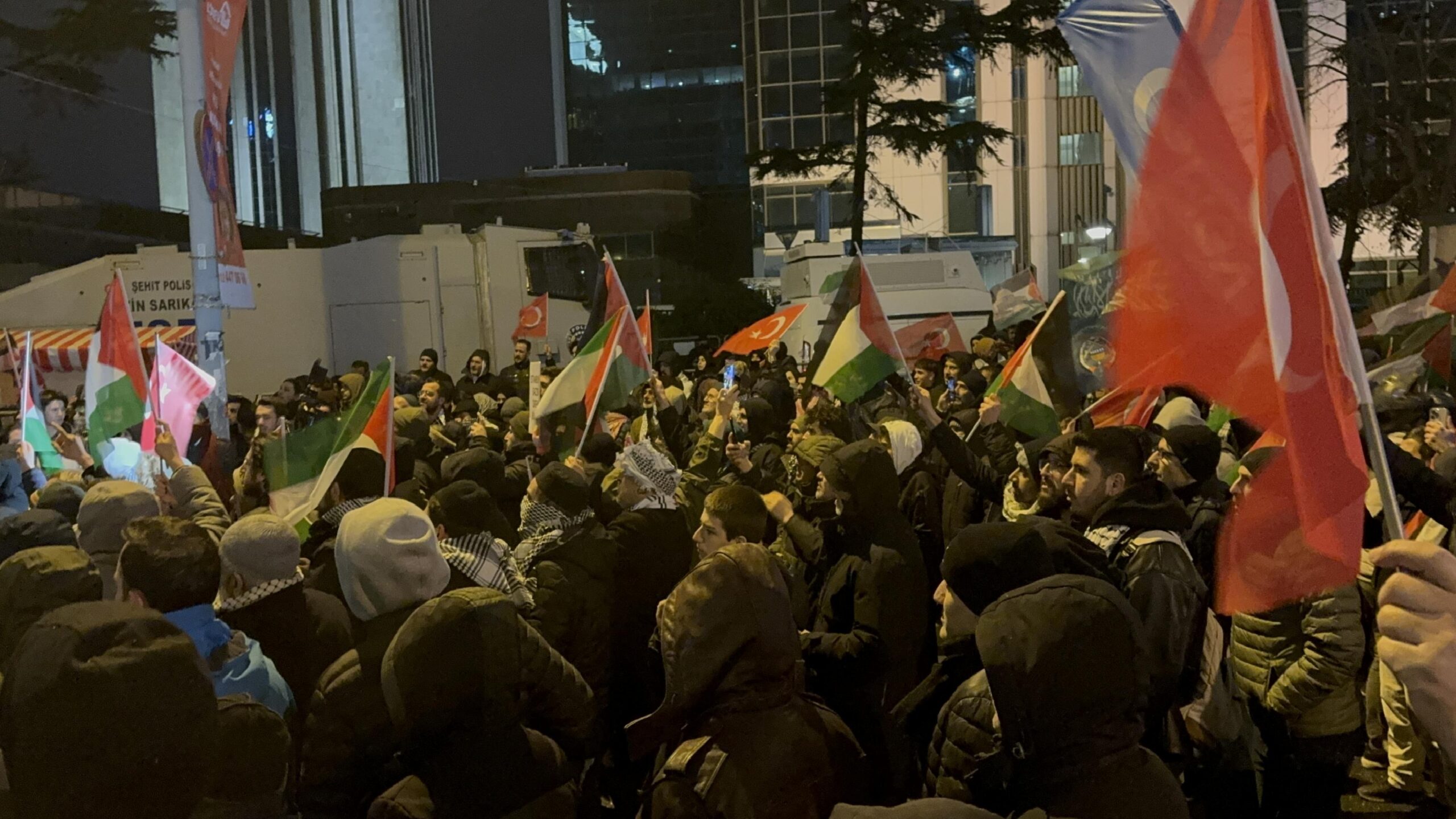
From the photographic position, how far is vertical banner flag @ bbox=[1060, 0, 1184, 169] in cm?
305

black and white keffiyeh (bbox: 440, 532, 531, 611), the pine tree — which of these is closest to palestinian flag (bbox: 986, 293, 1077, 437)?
black and white keffiyeh (bbox: 440, 532, 531, 611)

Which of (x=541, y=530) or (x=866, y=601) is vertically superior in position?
(x=541, y=530)

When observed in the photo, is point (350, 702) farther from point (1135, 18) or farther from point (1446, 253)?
point (1446, 253)

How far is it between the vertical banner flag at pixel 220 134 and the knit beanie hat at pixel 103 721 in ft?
26.5

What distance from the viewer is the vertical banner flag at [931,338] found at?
14.7 metres

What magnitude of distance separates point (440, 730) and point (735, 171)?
63.8 meters

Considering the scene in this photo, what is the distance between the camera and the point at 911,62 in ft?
72.7

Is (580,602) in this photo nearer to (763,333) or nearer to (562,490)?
(562,490)

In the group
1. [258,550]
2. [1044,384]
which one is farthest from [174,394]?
[1044,384]

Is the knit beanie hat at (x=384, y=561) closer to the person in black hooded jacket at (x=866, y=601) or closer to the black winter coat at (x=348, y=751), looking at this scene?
the black winter coat at (x=348, y=751)

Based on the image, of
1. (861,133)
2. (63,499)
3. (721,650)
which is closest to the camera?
(721,650)

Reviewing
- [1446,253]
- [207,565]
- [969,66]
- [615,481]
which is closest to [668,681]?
[207,565]

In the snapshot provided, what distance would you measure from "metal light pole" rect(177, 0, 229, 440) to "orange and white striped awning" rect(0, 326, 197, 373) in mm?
6823

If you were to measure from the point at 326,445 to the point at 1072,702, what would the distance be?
192 inches
